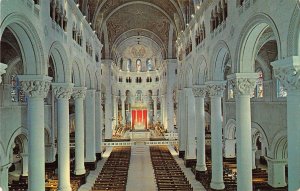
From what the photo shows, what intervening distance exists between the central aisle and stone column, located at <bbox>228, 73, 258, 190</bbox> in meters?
7.85

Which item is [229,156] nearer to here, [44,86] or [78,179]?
[78,179]

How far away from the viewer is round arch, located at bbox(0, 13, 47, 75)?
1120 centimetres

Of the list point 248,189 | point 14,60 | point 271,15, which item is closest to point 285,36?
point 271,15

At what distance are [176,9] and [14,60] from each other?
15.3 meters

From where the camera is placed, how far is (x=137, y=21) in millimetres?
40094

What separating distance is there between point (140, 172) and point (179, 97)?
29.9ft

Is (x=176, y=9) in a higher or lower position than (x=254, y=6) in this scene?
higher

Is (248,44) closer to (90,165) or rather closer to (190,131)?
(190,131)

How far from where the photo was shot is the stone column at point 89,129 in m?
25.7

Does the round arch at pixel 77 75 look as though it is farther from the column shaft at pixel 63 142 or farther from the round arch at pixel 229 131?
the round arch at pixel 229 131

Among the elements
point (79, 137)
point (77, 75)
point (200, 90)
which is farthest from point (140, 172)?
point (77, 75)

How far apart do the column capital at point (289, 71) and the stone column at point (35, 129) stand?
906 centimetres

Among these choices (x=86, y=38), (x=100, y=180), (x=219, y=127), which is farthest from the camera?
(x=86, y=38)

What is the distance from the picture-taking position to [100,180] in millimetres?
20266
